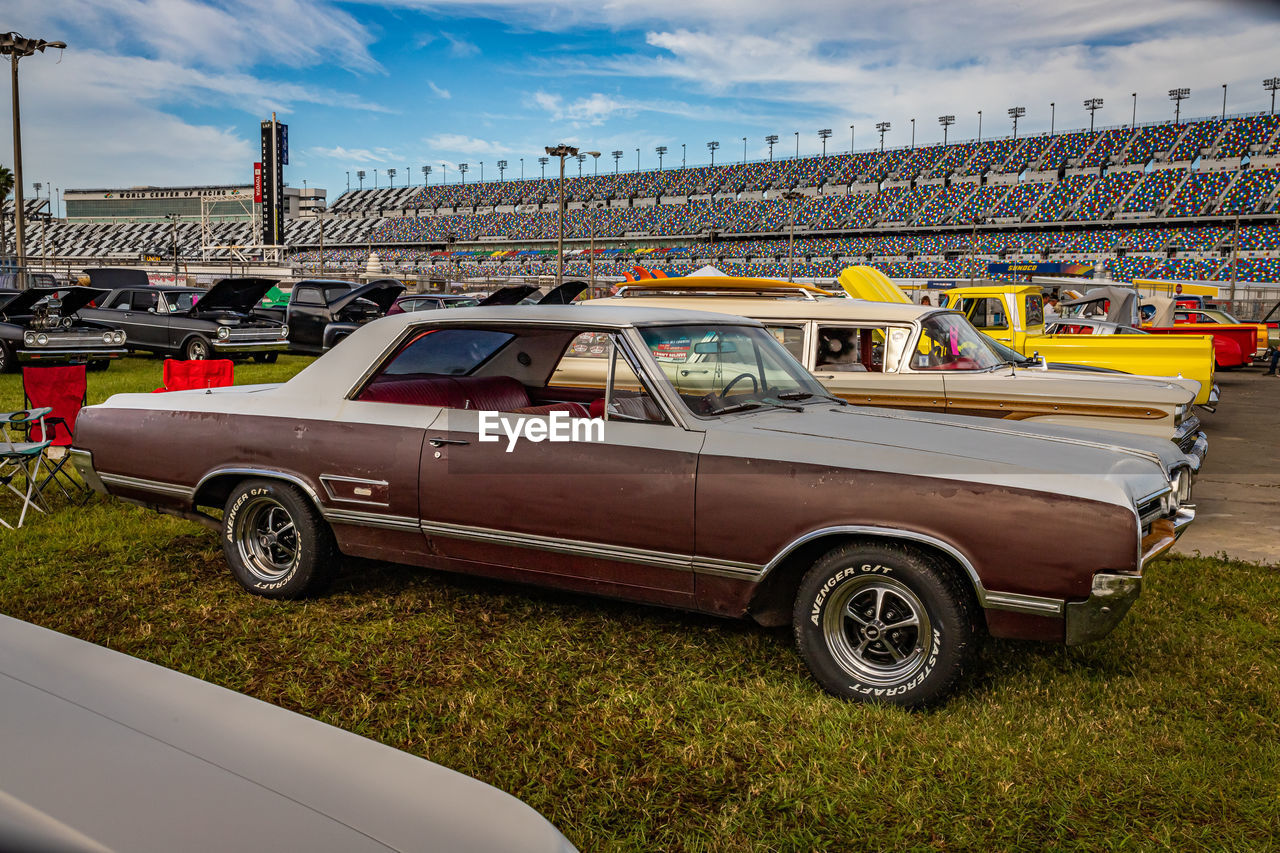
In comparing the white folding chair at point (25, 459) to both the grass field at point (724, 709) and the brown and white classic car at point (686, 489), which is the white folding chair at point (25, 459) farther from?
the brown and white classic car at point (686, 489)

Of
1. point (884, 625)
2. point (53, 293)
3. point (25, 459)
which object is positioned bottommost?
point (884, 625)

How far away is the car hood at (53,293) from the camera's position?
589 inches

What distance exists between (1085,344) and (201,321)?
13955mm

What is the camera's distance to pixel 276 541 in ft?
15.1

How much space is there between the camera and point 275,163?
293ft

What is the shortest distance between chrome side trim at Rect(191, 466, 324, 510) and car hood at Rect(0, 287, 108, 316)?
1248 centimetres

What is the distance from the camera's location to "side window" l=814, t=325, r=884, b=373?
725 centimetres

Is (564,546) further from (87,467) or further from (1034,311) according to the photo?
(1034,311)

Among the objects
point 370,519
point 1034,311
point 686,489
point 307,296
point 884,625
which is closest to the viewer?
point 884,625

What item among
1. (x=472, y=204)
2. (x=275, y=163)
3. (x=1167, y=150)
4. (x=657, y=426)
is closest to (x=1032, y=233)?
(x=1167, y=150)

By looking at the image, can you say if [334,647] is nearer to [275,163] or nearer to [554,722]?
[554,722]

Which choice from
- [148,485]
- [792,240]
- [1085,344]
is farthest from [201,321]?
[792,240]

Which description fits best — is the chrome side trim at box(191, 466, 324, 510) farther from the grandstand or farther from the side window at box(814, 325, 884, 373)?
the grandstand

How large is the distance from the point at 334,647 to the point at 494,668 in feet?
2.42
